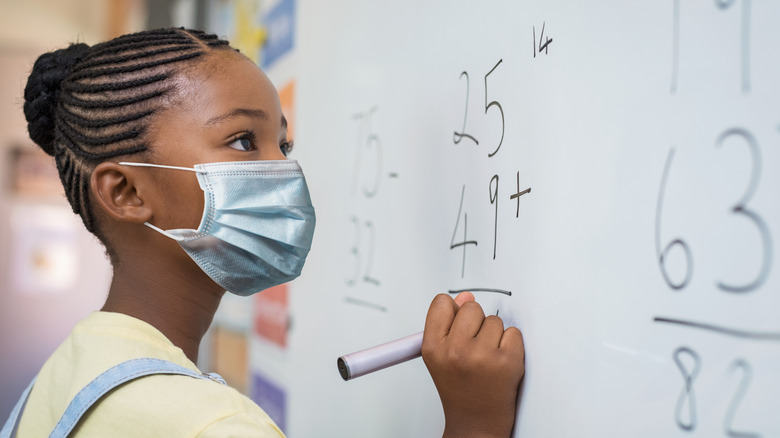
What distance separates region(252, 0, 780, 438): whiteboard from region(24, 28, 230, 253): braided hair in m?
0.25

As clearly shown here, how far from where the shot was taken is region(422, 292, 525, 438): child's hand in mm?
502

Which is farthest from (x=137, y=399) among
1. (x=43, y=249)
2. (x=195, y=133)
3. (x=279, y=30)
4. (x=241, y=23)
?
(x=43, y=249)

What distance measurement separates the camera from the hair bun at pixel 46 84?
676 mm

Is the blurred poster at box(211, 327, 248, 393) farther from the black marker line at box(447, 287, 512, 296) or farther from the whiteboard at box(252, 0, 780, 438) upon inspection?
the black marker line at box(447, 287, 512, 296)

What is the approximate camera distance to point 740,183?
1.15 feet

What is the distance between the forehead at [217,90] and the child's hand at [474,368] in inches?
11.3

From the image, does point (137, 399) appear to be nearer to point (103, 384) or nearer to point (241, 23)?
point (103, 384)

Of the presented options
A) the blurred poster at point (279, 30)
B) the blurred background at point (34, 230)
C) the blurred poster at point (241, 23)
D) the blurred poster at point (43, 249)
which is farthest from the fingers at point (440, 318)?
the blurred poster at point (43, 249)

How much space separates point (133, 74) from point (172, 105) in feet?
0.18

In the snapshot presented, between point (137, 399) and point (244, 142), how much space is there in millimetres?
270

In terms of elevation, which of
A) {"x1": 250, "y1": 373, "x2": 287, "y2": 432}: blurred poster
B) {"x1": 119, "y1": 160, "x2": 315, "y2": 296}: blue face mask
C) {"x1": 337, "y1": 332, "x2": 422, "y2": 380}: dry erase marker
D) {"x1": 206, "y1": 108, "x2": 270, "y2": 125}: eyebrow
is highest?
{"x1": 206, "y1": 108, "x2": 270, "y2": 125}: eyebrow

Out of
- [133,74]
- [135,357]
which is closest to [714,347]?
[135,357]

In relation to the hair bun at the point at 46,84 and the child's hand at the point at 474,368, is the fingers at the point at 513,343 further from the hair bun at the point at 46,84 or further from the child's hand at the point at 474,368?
the hair bun at the point at 46,84

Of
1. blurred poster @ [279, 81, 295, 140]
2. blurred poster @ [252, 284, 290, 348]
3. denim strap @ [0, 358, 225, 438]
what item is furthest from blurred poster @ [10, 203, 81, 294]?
denim strap @ [0, 358, 225, 438]
